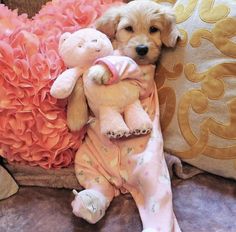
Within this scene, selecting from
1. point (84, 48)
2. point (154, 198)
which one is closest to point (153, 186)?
point (154, 198)

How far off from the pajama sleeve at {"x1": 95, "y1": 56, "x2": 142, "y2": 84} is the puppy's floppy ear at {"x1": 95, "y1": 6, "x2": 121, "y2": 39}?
4.5 inches

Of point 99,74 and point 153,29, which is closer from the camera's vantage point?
point 99,74

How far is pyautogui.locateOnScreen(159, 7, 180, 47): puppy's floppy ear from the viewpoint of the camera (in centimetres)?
101

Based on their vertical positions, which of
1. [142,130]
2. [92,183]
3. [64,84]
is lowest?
[92,183]

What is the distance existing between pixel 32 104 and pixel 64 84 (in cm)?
10

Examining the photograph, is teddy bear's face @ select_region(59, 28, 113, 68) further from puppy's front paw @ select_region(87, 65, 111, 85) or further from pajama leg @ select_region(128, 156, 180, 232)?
pajama leg @ select_region(128, 156, 180, 232)

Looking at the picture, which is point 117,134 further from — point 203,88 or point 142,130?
point 203,88

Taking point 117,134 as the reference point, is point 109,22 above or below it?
above

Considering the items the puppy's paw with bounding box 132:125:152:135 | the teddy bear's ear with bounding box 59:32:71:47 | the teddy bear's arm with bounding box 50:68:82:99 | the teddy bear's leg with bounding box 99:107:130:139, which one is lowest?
the puppy's paw with bounding box 132:125:152:135

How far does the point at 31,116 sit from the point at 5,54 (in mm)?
161

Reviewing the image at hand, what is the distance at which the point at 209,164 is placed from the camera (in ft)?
3.29

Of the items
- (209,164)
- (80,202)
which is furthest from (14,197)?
(209,164)

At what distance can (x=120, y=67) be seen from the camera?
930mm

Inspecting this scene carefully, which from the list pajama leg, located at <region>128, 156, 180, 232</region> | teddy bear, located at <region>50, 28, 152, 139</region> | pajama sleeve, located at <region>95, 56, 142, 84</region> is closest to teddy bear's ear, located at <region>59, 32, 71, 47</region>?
teddy bear, located at <region>50, 28, 152, 139</region>
